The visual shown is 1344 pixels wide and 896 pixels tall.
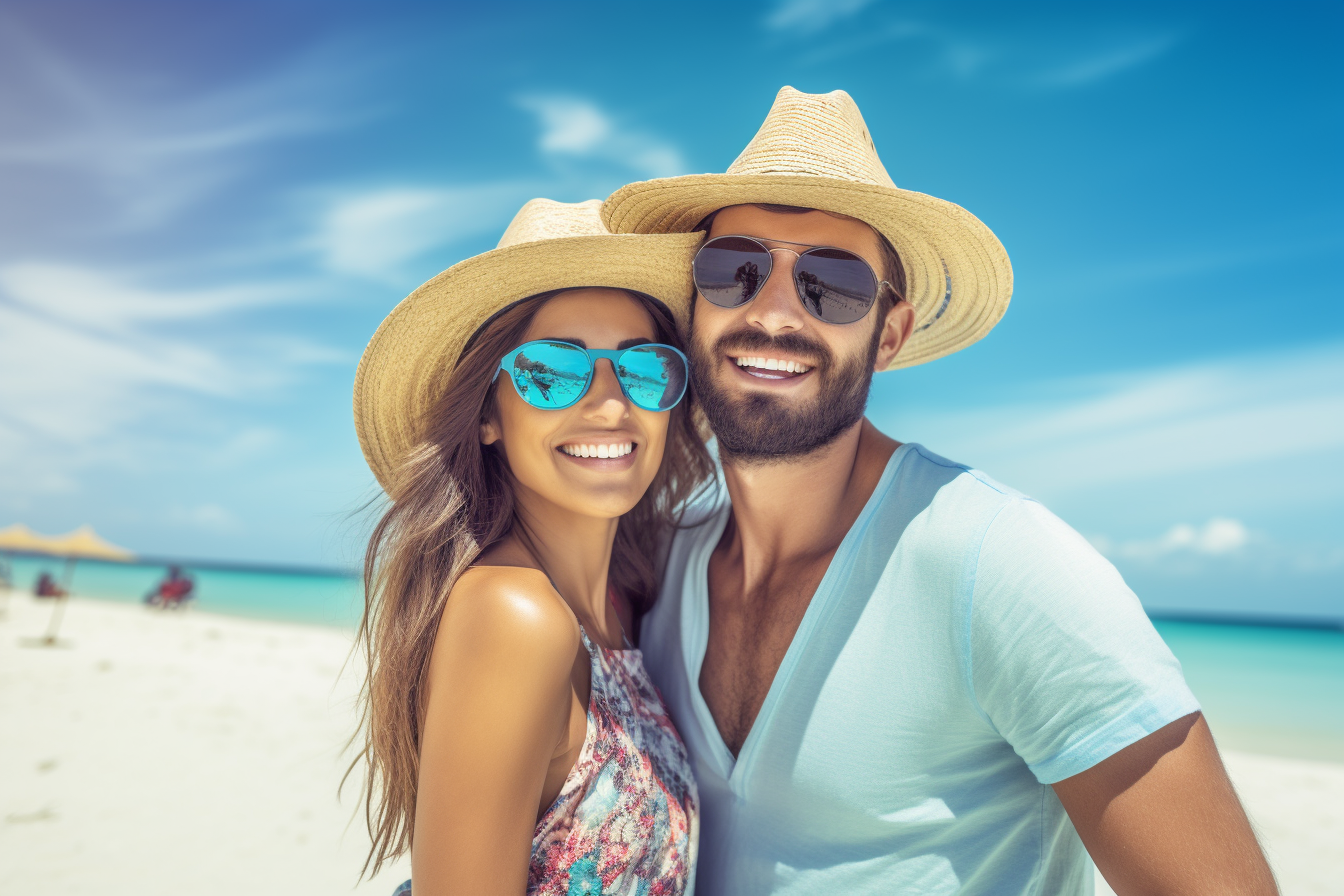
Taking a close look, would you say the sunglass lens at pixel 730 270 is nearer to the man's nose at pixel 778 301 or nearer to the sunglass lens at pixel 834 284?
the man's nose at pixel 778 301

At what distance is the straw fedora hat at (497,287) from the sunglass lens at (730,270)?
0.10 m

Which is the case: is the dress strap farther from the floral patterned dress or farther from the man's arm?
the man's arm

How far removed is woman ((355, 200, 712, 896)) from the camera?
1.91m

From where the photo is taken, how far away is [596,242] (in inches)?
98.1

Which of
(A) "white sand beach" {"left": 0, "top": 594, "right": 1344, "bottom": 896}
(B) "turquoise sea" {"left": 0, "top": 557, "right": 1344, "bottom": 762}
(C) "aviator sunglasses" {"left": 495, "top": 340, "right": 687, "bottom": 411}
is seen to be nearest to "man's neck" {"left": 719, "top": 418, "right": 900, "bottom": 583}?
(C) "aviator sunglasses" {"left": 495, "top": 340, "right": 687, "bottom": 411}

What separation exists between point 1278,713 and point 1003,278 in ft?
69.5

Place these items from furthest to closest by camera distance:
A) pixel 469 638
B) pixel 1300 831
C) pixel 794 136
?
pixel 1300 831, pixel 794 136, pixel 469 638

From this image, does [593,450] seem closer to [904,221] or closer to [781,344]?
[781,344]

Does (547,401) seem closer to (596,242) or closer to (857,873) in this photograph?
(596,242)

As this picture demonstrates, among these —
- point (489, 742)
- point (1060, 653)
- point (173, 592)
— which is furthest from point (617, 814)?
point (173, 592)

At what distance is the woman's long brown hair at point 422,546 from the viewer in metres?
2.25

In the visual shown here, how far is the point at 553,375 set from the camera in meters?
2.55

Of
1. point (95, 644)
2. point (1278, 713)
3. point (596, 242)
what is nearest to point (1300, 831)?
point (596, 242)

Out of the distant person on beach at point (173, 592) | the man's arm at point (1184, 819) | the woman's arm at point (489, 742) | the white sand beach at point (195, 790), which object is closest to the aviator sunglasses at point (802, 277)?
the woman's arm at point (489, 742)
